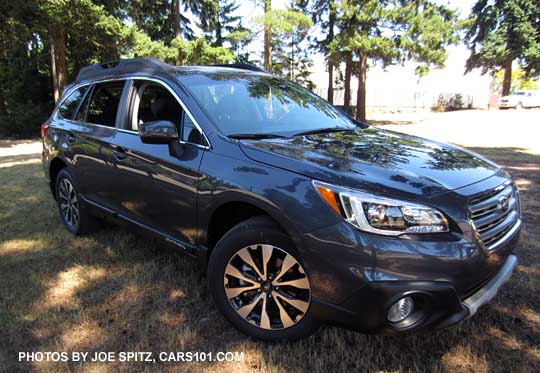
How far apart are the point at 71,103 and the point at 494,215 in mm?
4205

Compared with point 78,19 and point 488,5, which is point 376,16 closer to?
point 78,19

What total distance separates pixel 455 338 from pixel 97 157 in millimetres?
3199

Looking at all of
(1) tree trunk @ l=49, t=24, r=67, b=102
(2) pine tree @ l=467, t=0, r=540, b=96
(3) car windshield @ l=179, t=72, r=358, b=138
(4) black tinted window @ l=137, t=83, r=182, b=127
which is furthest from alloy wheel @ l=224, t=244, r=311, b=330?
(2) pine tree @ l=467, t=0, r=540, b=96

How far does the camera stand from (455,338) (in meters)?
2.54

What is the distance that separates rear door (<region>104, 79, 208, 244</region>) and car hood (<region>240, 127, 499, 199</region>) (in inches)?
18.6

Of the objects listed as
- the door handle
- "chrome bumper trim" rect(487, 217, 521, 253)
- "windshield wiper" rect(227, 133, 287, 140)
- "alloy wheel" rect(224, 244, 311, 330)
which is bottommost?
"alloy wheel" rect(224, 244, 311, 330)

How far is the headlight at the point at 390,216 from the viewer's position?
2.01m

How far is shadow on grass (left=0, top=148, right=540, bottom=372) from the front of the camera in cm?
237

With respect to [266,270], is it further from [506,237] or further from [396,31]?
[396,31]

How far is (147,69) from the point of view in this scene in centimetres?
344

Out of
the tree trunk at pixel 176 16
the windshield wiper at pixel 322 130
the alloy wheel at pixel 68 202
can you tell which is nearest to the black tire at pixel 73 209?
the alloy wheel at pixel 68 202

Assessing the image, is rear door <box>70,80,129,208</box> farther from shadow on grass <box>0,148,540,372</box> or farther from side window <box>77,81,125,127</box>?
shadow on grass <box>0,148,540,372</box>

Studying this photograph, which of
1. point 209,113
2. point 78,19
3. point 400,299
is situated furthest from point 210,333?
point 78,19

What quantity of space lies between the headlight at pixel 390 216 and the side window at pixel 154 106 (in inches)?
60.2
